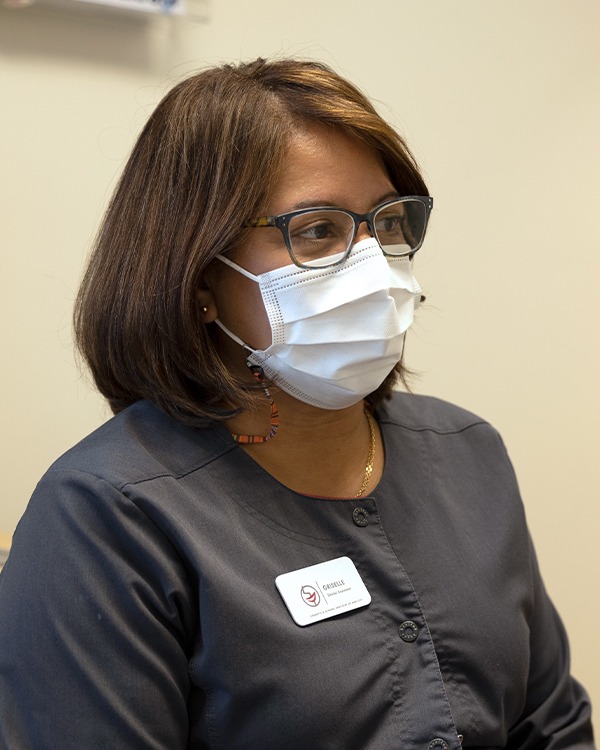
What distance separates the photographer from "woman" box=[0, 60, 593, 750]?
102cm

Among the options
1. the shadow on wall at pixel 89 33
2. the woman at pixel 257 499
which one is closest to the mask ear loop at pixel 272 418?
the woman at pixel 257 499

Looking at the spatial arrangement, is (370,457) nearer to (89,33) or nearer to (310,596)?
(310,596)

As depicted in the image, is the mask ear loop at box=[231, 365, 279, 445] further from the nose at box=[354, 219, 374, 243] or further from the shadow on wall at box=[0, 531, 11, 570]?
the shadow on wall at box=[0, 531, 11, 570]

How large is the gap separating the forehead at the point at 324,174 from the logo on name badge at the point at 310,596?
0.48 meters

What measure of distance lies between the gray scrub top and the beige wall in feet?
1.73

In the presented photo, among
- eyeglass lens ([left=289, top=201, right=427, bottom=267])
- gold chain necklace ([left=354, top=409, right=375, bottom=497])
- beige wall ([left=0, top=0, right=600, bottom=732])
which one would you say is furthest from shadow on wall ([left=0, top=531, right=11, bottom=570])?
eyeglass lens ([left=289, top=201, right=427, bottom=267])

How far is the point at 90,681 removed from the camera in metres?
0.98

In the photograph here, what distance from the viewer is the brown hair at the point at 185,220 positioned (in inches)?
46.8

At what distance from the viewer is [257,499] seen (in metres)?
1.19

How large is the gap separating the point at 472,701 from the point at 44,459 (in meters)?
0.87

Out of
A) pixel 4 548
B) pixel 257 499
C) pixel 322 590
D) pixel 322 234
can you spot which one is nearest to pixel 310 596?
pixel 322 590

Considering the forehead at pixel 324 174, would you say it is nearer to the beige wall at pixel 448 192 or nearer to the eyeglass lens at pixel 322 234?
the eyeglass lens at pixel 322 234

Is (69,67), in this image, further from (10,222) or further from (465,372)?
(465,372)

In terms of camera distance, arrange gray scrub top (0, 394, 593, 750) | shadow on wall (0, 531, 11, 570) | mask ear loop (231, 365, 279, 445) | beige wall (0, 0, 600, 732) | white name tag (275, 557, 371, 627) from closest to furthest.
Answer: gray scrub top (0, 394, 593, 750), white name tag (275, 557, 371, 627), mask ear loop (231, 365, 279, 445), shadow on wall (0, 531, 11, 570), beige wall (0, 0, 600, 732)
